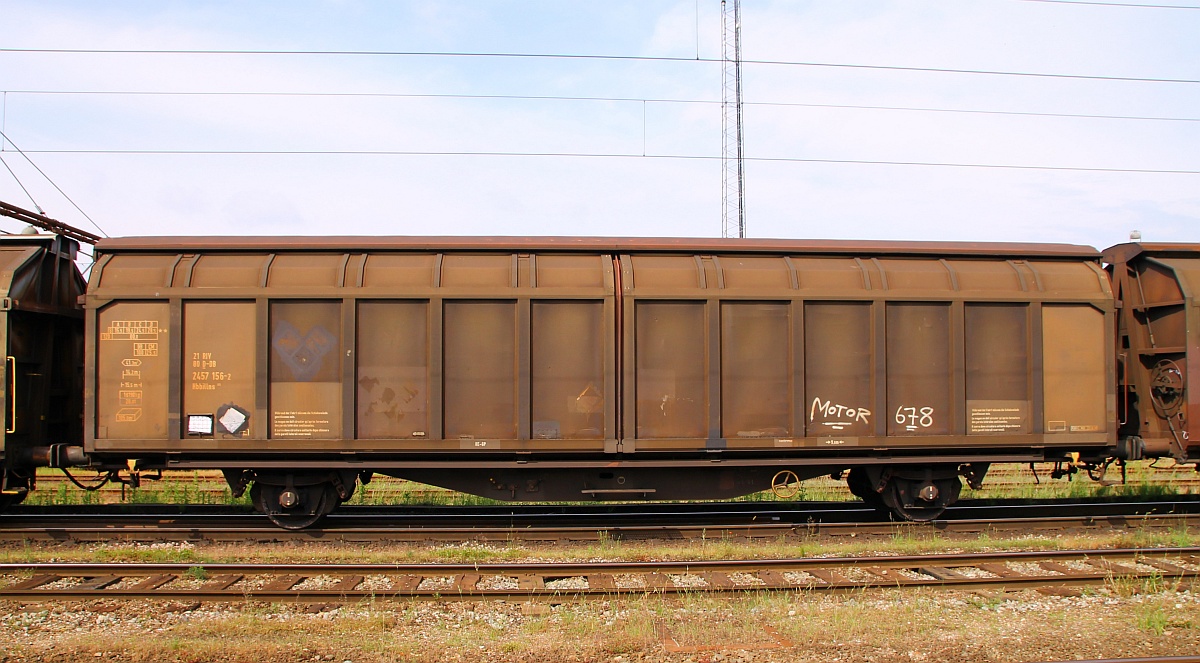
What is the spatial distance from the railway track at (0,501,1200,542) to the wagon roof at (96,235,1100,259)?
11.3 ft

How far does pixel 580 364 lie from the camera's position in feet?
29.4

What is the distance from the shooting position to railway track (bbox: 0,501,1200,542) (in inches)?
366

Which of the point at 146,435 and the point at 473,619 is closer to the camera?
the point at 473,619

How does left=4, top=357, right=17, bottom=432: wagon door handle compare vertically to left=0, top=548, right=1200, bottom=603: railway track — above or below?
above

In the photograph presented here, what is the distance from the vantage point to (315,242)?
9227mm

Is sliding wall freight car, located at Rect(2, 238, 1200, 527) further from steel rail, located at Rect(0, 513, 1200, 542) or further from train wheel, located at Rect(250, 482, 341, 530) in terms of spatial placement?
steel rail, located at Rect(0, 513, 1200, 542)

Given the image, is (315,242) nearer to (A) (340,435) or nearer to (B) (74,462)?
(A) (340,435)

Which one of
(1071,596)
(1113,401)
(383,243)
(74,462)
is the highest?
(383,243)

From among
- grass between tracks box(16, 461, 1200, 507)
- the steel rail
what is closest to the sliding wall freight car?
the steel rail

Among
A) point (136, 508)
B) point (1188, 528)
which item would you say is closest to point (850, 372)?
point (1188, 528)

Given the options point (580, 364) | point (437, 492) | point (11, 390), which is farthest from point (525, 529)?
point (11, 390)

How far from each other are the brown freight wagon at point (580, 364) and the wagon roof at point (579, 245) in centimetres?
4

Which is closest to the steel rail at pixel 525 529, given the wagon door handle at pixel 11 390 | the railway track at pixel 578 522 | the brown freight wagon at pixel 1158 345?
the railway track at pixel 578 522

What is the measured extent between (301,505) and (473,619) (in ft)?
13.0
